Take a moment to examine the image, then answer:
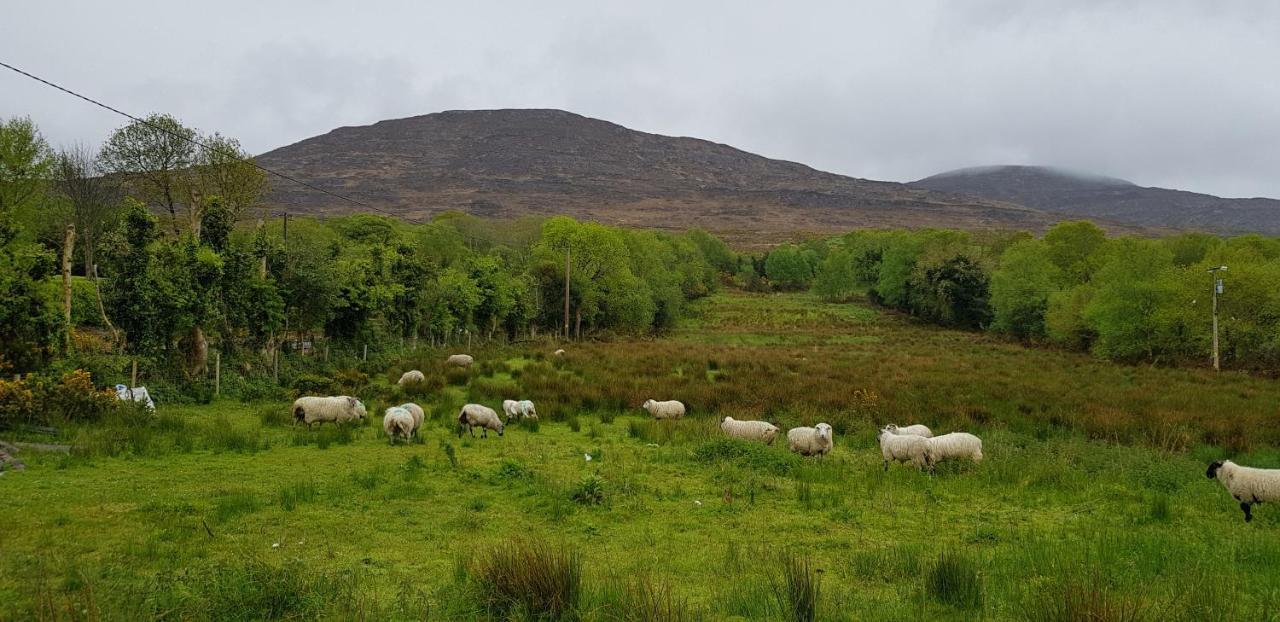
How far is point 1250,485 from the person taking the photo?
951 cm

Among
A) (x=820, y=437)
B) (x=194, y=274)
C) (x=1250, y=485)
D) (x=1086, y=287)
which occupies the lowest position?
(x=820, y=437)

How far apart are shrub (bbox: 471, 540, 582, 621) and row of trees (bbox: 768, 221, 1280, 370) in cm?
4609

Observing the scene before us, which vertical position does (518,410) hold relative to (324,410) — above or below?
below

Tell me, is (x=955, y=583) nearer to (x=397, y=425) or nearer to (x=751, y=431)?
(x=751, y=431)

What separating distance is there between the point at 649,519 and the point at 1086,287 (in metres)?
54.1

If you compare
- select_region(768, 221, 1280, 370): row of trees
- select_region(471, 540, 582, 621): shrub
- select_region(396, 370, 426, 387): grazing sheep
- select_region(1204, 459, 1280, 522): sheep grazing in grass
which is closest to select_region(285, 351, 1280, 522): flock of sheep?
select_region(1204, 459, 1280, 522): sheep grazing in grass

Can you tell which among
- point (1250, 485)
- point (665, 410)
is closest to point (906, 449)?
point (1250, 485)

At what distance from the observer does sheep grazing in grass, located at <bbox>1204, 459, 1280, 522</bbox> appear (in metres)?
9.34

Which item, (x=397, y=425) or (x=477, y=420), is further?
(x=477, y=420)

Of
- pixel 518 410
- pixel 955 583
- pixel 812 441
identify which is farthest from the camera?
pixel 518 410

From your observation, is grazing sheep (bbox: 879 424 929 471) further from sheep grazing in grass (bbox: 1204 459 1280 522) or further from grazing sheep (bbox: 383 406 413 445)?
grazing sheep (bbox: 383 406 413 445)

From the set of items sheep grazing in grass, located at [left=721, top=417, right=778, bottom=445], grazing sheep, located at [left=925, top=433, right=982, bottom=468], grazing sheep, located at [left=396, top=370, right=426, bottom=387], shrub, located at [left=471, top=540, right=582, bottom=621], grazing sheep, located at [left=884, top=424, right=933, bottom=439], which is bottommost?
grazing sheep, located at [left=396, top=370, right=426, bottom=387]

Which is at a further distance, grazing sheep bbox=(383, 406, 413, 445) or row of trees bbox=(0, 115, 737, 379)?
row of trees bbox=(0, 115, 737, 379)

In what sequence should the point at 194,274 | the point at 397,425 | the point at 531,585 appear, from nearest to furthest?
the point at 531,585 → the point at 397,425 → the point at 194,274
